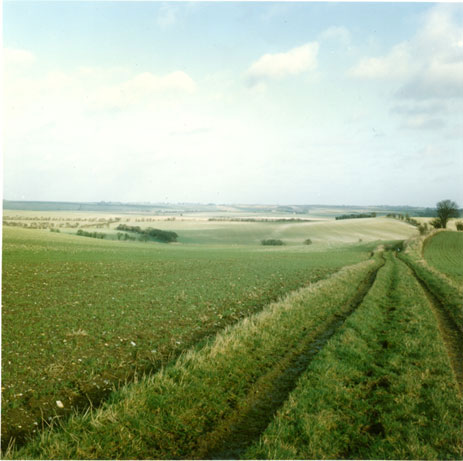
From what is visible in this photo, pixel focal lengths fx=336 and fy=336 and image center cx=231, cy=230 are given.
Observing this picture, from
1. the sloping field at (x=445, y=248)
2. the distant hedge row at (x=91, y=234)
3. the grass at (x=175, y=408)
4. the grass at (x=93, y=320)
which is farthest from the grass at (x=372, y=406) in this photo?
the distant hedge row at (x=91, y=234)

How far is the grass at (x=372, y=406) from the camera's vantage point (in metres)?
5.15

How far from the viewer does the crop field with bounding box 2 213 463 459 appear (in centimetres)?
529

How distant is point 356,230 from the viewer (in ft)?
270

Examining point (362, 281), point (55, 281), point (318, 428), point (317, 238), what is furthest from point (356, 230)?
point (318, 428)

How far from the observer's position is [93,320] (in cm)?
1134

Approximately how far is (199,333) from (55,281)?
415 inches

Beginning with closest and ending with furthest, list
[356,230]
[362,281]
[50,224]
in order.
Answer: [362,281]
[50,224]
[356,230]

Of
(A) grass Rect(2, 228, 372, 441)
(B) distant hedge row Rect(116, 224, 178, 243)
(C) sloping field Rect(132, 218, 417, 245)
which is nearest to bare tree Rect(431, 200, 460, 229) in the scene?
(C) sloping field Rect(132, 218, 417, 245)

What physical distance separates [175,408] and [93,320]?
21.0 ft

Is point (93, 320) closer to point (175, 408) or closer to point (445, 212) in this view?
point (175, 408)

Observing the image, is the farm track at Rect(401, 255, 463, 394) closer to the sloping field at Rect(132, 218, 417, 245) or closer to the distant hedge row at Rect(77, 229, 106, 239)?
the distant hedge row at Rect(77, 229, 106, 239)

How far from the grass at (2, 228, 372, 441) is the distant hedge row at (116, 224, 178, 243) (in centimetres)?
3562

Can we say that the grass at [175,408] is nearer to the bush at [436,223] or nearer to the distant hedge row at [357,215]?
the bush at [436,223]

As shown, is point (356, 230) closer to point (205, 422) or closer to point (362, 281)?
point (362, 281)
